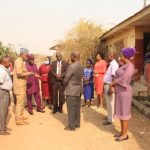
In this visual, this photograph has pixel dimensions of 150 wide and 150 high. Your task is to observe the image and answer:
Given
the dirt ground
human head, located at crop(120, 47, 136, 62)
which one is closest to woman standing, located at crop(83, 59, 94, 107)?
the dirt ground

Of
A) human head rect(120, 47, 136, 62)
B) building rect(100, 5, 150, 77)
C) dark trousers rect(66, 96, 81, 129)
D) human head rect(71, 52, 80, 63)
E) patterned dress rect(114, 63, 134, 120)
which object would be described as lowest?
dark trousers rect(66, 96, 81, 129)

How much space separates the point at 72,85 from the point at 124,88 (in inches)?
66.7

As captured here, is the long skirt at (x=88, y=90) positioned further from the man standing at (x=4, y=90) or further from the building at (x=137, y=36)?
the building at (x=137, y=36)

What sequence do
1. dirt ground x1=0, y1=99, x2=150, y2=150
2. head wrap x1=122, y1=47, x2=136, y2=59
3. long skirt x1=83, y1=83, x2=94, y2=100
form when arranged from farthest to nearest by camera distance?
long skirt x1=83, y1=83, x2=94, y2=100, head wrap x1=122, y1=47, x2=136, y2=59, dirt ground x1=0, y1=99, x2=150, y2=150

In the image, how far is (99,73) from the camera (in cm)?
1238

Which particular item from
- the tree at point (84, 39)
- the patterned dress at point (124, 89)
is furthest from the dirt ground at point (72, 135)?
the tree at point (84, 39)

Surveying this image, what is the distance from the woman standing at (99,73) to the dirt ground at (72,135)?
145 cm

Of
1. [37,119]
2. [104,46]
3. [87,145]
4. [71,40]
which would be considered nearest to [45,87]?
[37,119]

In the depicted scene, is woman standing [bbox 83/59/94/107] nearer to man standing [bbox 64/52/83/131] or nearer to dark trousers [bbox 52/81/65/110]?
dark trousers [bbox 52/81/65/110]

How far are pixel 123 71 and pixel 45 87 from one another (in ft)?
17.5

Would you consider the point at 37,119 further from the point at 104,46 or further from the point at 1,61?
the point at 104,46

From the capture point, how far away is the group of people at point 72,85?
8188 mm

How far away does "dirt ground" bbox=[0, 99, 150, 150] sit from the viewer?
789cm

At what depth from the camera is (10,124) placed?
398 inches
